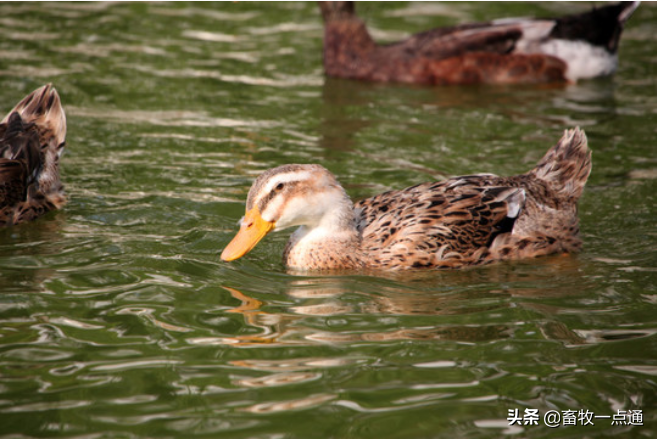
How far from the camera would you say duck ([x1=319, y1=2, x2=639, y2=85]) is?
521 inches

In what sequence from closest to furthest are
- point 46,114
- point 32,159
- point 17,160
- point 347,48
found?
point 17,160 < point 32,159 < point 46,114 < point 347,48

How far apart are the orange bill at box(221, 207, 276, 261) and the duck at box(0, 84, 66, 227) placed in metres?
2.53

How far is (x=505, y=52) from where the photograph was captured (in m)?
13.4

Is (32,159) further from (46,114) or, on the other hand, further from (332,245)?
(332,245)

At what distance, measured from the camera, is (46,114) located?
934 centimetres

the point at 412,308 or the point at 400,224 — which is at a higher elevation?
the point at 400,224

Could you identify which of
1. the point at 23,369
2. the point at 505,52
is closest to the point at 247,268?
the point at 23,369

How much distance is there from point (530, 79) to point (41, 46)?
25.5 ft

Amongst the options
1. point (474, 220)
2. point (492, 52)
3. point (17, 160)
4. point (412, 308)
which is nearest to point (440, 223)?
point (474, 220)

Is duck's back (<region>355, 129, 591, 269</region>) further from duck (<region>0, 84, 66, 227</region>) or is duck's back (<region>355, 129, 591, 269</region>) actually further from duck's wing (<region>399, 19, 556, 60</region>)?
duck's wing (<region>399, 19, 556, 60</region>)

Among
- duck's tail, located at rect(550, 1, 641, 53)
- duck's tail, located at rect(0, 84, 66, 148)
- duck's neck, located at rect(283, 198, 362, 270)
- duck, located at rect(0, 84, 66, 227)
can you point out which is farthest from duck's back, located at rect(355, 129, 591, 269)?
duck's tail, located at rect(550, 1, 641, 53)

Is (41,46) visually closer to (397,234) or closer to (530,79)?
(530,79)

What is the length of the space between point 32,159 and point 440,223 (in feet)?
13.5

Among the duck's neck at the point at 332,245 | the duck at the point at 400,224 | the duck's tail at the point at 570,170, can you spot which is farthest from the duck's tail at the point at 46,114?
the duck's tail at the point at 570,170
